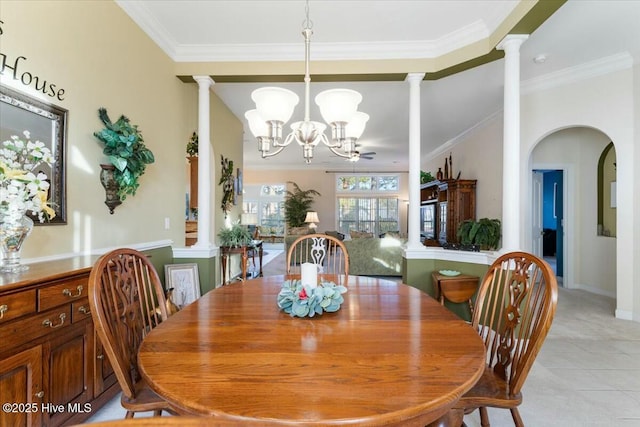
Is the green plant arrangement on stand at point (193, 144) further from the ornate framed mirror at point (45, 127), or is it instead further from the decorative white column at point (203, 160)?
the ornate framed mirror at point (45, 127)

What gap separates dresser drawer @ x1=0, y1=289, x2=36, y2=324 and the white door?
6419 mm

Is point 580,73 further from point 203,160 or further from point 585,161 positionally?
point 203,160

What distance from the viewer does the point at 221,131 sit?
15.1 feet

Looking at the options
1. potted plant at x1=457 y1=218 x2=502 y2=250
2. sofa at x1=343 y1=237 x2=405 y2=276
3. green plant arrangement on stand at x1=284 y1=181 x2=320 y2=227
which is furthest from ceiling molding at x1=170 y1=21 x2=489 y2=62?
green plant arrangement on stand at x1=284 y1=181 x2=320 y2=227

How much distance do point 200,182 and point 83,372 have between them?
85.9 inches

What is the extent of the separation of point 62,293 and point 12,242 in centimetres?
33

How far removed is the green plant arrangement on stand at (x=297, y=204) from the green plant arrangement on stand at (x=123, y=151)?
7.45m

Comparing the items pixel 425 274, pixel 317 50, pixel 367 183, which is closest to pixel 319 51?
pixel 317 50

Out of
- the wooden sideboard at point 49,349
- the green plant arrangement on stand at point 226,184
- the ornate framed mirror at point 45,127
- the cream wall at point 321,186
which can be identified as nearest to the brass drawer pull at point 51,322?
the wooden sideboard at point 49,349

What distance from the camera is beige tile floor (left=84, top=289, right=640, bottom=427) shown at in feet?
6.10

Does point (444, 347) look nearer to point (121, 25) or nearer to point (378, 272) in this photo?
point (121, 25)

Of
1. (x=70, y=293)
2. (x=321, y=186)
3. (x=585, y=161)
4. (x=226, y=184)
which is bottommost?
(x=70, y=293)

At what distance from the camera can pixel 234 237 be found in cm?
406

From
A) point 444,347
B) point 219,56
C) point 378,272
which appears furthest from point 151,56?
point 378,272
